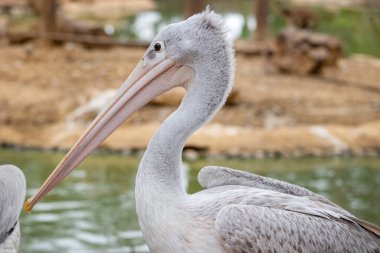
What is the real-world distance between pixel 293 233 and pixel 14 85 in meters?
6.72

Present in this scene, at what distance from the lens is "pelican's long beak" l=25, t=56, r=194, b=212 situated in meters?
2.39

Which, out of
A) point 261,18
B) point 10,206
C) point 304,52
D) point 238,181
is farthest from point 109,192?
point 261,18

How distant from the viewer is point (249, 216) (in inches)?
88.7

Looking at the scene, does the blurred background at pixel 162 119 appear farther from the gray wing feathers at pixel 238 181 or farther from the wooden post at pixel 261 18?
the gray wing feathers at pixel 238 181

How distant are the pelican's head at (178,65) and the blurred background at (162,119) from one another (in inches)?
93.4

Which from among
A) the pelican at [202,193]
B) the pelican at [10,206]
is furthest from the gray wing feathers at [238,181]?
the pelican at [10,206]

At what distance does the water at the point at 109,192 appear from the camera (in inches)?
191

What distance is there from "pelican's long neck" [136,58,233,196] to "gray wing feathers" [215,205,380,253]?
0.20 m

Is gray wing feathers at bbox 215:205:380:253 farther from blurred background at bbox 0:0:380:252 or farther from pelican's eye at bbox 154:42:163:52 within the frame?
blurred background at bbox 0:0:380:252

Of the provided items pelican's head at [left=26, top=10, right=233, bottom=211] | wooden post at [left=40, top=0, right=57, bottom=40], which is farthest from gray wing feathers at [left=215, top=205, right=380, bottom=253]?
wooden post at [left=40, top=0, right=57, bottom=40]

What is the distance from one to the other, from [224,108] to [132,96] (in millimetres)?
5660

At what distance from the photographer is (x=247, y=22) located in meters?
16.4

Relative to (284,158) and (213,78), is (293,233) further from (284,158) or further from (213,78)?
(284,158)

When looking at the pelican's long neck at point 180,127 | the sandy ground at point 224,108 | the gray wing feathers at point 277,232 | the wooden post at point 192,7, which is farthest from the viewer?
the wooden post at point 192,7
